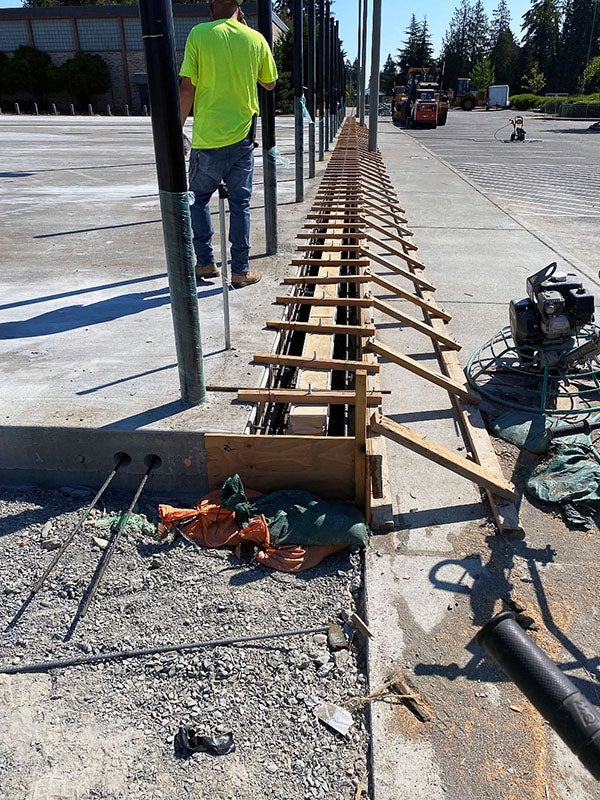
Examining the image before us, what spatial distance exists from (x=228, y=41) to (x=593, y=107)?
56900 millimetres

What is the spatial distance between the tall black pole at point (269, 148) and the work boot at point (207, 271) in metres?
1.07

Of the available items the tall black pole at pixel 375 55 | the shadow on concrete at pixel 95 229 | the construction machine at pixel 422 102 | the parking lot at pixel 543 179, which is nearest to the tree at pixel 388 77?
the construction machine at pixel 422 102

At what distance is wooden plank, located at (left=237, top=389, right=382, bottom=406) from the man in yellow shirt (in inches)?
83.8

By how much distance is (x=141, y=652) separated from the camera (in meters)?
2.34

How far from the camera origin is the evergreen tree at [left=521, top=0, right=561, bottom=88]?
8438 centimetres

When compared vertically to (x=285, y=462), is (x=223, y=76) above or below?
above

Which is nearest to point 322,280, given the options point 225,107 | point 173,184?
point 225,107

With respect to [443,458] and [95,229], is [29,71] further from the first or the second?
[443,458]

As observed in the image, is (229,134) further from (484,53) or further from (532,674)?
(484,53)

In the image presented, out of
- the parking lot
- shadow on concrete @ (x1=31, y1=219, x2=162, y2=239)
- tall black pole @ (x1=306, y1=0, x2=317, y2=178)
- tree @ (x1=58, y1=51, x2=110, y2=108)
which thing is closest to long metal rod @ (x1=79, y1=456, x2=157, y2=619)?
shadow on concrete @ (x1=31, y1=219, x2=162, y2=239)

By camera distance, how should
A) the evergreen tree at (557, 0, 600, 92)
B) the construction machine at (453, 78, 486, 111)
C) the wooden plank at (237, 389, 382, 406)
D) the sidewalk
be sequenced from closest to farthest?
the sidewalk
the wooden plank at (237, 389, 382, 406)
the construction machine at (453, 78, 486, 111)
the evergreen tree at (557, 0, 600, 92)

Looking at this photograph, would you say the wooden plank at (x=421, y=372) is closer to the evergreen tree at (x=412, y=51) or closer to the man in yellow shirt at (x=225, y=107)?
the man in yellow shirt at (x=225, y=107)

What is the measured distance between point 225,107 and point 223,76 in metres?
0.21

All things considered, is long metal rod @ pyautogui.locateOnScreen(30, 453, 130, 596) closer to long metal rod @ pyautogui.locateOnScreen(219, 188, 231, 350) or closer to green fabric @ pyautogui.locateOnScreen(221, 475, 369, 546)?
green fabric @ pyautogui.locateOnScreen(221, 475, 369, 546)
